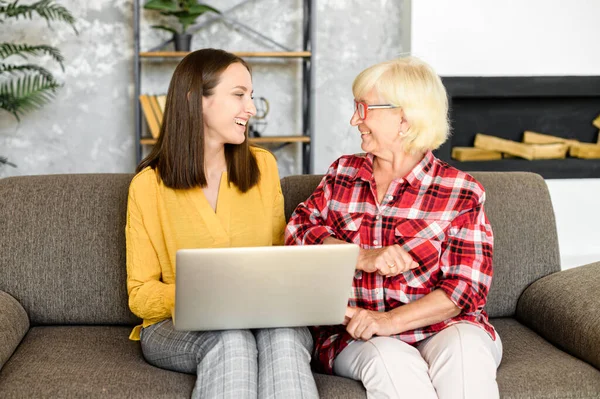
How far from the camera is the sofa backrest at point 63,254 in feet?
6.87

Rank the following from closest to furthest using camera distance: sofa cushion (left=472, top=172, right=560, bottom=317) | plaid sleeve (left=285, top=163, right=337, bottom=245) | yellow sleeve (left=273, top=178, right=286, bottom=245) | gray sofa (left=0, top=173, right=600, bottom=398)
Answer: gray sofa (left=0, top=173, right=600, bottom=398), plaid sleeve (left=285, top=163, right=337, bottom=245), yellow sleeve (left=273, top=178, right=286, bottom=245), sofa cushion (left=472, top=172, right=560, bottom=317)

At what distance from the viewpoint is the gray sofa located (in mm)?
1791

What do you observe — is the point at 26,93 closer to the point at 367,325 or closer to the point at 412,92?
the point at 412,92


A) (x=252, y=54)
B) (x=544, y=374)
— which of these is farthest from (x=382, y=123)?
(x=252, y=54)

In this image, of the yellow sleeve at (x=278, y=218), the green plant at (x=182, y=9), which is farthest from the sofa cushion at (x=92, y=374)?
the green plant at (x=182, y=9)

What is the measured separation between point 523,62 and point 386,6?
86 centimetres

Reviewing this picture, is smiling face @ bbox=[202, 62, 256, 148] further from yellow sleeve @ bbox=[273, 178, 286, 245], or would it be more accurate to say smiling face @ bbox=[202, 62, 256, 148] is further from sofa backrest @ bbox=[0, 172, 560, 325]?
sofa backrest @ bbox=[0, 172, 560, 325]

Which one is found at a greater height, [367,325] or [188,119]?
[188,119]

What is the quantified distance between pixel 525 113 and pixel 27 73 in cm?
286

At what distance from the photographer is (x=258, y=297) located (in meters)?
1.59

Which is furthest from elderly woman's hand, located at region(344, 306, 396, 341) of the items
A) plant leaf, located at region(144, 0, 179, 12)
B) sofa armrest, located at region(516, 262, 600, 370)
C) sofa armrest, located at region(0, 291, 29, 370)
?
plant leaf, located at region(144, 0, 179, 12)

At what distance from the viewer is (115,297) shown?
212 cm

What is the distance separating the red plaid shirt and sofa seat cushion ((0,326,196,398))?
431mm

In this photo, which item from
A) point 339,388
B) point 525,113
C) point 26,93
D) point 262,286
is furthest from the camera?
point 525,113
